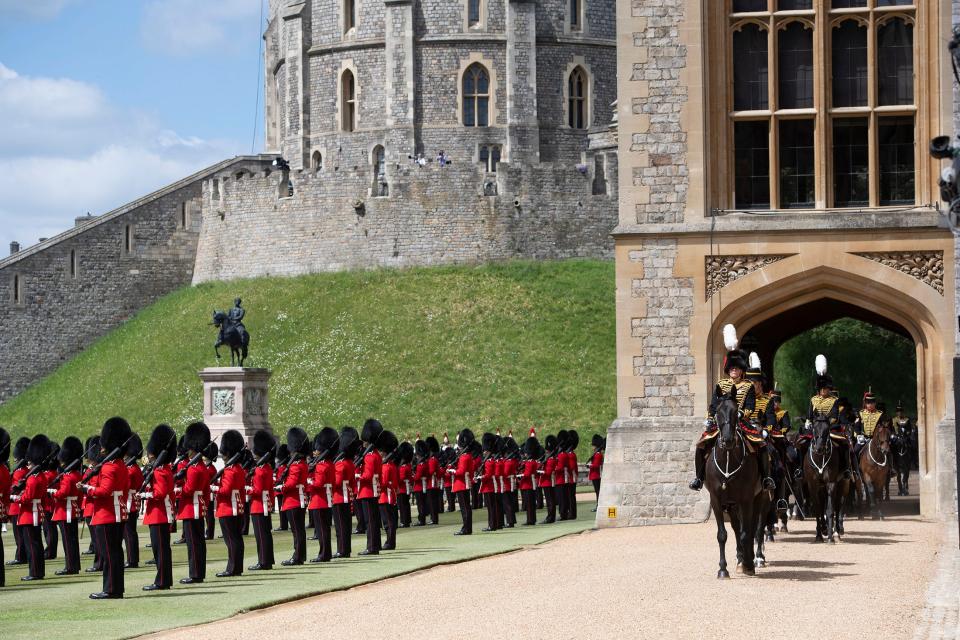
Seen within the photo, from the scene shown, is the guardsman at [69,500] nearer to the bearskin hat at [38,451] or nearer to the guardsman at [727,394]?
the bearskin hat at [38,451]

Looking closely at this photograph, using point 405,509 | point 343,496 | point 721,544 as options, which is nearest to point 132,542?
point 343,496

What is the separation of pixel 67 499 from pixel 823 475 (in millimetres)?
9085

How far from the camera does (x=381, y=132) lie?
210 ft

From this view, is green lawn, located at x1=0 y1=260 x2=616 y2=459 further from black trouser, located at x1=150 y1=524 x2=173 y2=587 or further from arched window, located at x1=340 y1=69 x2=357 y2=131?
black trouser, located at x1=150 y1=524 x2=173 y2=587

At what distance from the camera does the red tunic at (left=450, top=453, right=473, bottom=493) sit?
25312mm

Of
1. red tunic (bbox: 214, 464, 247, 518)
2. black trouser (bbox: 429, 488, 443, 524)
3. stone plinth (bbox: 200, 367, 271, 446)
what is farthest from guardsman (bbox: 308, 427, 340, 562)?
stone plinth (bbox: 200, 367, 271, 446)

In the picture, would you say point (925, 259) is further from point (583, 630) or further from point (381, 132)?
point (381, 132)

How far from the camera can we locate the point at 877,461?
25.6 m

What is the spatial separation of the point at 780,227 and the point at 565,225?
28.6m

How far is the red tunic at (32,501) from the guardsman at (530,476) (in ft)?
31.4

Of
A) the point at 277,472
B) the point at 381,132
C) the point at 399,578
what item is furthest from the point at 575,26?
the point at 399,578

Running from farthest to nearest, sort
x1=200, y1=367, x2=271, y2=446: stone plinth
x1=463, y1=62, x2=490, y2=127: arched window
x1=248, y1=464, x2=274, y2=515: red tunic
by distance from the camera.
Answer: x1=463, y1=62, x2=490, y2=127: arched window
x1=200, y1=367, x2=271, y2=446: stone plinth
x1=248, y1=464, x2=274, y2=515: red tunic

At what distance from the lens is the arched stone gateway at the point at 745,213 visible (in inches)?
984

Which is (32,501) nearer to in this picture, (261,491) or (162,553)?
(261,491)
